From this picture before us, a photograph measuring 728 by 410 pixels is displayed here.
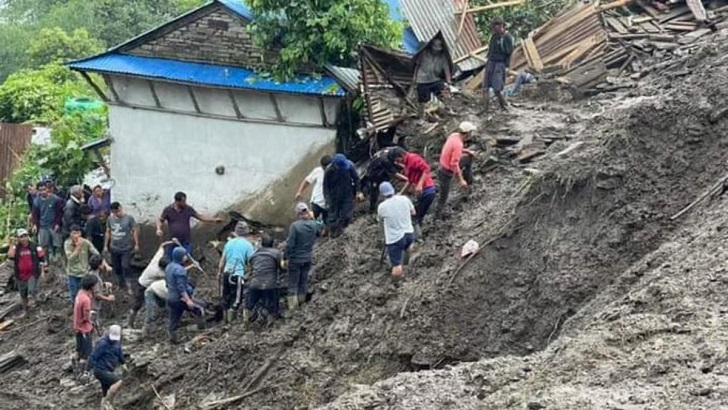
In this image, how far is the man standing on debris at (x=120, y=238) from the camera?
617 inches

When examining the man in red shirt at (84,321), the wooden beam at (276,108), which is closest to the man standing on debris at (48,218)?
the wooden beam at (276,108)

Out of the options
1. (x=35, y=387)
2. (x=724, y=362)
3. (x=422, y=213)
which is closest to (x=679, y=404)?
(x=724, y=362)

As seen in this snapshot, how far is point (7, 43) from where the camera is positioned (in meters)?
55.5

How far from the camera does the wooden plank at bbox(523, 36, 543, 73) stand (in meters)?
18.6

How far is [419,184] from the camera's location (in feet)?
45.0

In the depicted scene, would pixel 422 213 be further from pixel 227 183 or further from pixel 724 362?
pixel 724 362

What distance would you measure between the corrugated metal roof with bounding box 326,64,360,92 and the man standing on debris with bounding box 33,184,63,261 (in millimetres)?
4990

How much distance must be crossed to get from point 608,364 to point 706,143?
509 centimetres

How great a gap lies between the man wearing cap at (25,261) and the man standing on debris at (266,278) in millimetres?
4831

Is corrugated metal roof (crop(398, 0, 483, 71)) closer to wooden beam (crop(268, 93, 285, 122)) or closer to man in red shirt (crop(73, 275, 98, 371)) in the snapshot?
wooden beam (crop(268, 93, 285, 122))

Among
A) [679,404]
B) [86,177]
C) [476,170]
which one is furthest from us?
[86,177]

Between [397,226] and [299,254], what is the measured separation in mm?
1384

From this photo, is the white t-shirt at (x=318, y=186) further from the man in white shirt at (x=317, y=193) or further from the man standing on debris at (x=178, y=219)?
the man standing on debris at (x=178, y=219)

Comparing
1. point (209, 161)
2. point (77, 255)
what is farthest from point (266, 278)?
point (209, 161)
